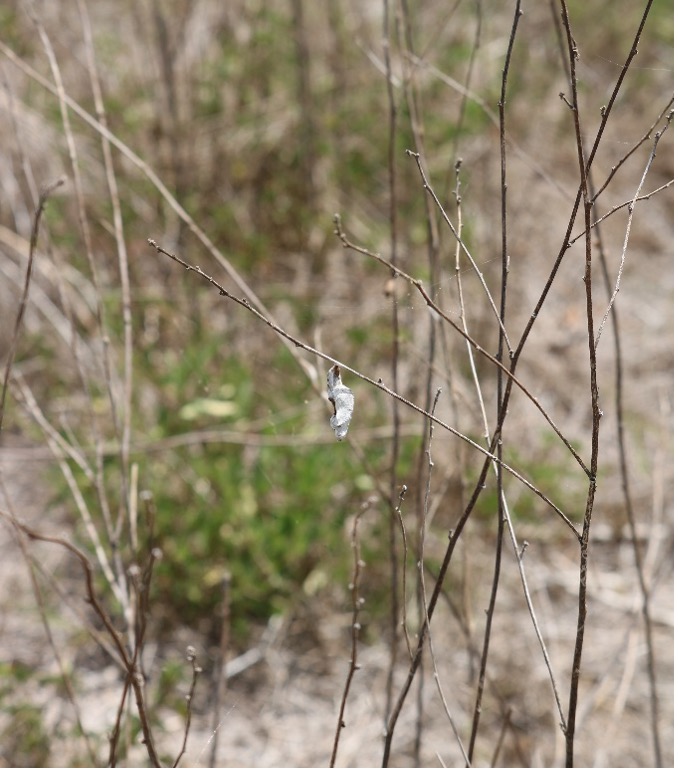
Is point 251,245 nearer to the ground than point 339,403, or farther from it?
farther from it

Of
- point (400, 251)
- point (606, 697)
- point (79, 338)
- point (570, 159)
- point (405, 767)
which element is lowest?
point (405, 767)

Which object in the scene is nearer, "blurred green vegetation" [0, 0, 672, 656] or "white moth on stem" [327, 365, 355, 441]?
"white moth on stem" [327, 365, 355, 441]

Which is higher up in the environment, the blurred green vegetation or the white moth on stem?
the blurred green vegetation

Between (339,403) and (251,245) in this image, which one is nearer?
(339,403)

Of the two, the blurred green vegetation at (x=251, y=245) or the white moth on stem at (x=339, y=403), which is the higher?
the blurred green vegetation at (x=251, y=245)

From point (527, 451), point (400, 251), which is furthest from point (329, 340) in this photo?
point (527, 451)

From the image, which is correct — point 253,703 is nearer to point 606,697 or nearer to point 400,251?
point 606,697

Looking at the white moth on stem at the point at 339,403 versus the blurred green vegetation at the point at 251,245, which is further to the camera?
the blurred green vegetation at the point at 251,245

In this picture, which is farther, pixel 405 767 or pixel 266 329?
pixel 266 329
